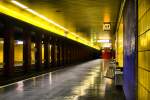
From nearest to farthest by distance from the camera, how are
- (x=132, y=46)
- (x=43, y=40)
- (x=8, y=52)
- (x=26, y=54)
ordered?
(x=132, y=46) → (x=8, y=52) → (x=26, y=54) → (x=43, y=40)

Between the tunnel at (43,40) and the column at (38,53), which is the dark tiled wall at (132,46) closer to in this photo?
the tunnel at (43,40)

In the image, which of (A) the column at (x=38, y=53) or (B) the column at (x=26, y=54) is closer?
(B) the column at (x=26, y=54)

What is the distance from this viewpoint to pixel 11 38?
1809 cm

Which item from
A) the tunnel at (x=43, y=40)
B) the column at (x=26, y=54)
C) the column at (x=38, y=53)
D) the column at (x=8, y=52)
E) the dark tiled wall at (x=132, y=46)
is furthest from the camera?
the column at (x=38, y=53)

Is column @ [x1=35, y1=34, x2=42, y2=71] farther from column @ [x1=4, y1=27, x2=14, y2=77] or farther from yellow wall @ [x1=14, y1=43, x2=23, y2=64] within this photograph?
column @ [x1=4, y1=27, x2=14, y2=77]

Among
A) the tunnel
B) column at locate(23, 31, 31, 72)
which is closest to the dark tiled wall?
the tunnel

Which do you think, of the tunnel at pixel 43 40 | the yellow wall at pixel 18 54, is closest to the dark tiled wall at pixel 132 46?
the tunnel at pixel 43 40

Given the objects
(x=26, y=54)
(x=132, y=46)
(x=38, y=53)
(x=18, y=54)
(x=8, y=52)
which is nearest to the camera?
(x=132, y=46)

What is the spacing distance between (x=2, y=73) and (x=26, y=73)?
252cm

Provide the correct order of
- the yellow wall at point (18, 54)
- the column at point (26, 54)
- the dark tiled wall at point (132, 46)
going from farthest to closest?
the yellow wall at point (18, 54)
the column at point (26, 54)
the dark tiled wall at point (132, 46)

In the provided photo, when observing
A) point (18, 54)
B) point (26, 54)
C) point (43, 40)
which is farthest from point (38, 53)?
point (26, 54)

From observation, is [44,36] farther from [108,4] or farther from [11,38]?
[108,4]

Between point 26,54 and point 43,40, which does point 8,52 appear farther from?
point 43,40

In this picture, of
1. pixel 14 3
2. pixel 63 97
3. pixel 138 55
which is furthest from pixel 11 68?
pixel 138 55
